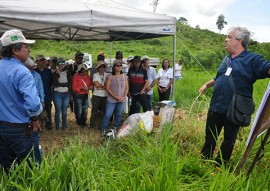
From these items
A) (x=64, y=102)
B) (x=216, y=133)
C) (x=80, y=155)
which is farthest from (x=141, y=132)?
(x=64, y=102)

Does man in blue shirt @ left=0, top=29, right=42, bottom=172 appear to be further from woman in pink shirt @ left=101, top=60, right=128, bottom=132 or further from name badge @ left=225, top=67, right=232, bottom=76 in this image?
woman in pink shirt @ left=101, top=60, right=128, bottom=132

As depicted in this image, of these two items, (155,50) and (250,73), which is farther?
(155,50)

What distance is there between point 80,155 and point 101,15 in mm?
2327

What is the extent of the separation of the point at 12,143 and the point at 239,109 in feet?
7.21

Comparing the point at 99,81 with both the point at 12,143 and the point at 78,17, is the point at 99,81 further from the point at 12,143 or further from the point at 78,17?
the point at 12,143

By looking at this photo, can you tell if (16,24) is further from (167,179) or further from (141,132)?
(167,179)

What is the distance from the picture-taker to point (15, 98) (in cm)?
250

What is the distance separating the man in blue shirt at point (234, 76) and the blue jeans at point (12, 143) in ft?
5.93

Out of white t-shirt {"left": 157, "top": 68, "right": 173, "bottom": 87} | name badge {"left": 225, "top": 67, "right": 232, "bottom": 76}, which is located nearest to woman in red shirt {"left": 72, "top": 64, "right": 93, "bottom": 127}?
white t-shirt {"left": 157, "top": 68, "right": 173, "bottom": 87}

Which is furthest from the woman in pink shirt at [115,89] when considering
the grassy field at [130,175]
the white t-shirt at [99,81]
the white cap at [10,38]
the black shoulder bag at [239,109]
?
the white cap at [10,38]

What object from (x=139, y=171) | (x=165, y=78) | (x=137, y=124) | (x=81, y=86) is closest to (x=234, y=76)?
(x=139, y=171)

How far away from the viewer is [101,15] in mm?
4137

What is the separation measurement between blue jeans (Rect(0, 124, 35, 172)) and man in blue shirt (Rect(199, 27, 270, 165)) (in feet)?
5.93

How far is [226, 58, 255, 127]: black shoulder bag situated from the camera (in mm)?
2883
